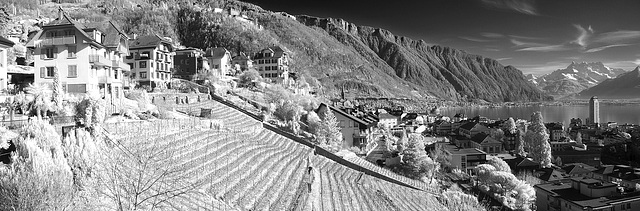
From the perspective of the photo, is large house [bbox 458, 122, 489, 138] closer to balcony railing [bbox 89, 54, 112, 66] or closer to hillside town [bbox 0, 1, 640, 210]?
hillside town [bbox 0, 1, 640, 210]

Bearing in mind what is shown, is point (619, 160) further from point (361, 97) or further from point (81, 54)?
point (361, 97)

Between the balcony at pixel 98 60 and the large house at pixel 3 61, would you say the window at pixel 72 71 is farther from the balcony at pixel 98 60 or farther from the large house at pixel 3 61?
the large house at pixel 3 61

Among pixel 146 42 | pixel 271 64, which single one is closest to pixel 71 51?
pixel 146 42

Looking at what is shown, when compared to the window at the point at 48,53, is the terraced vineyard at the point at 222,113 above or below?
below

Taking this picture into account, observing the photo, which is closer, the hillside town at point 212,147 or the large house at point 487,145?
the hillside town at point 212,147

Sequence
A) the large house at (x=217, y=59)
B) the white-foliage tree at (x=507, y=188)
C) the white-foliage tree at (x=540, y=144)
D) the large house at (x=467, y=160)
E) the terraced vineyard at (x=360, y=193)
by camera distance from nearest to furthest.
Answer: the terraced vineyard at (x=360, y=193) < the white-foliage tree at (x=507, y=188) < the large house at (x=467, y=160) < the white-foliage tree at (x=540, y=144) < the large house at (x=217, y=59)

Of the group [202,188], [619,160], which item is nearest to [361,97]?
[619,160]

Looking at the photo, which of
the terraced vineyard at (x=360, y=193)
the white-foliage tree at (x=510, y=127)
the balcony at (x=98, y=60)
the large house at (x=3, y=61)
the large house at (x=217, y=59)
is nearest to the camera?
the terraced vineyard at (x=360, y=193)

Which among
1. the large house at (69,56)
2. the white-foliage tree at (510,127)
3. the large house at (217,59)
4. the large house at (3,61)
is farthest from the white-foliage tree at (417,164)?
the white-foliage tree at (510,127)
